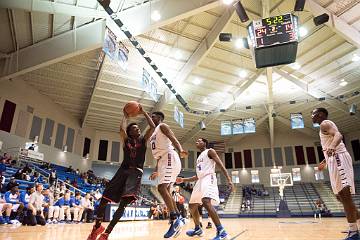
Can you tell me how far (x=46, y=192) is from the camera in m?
9.58

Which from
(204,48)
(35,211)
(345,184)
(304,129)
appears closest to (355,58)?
(204,48)

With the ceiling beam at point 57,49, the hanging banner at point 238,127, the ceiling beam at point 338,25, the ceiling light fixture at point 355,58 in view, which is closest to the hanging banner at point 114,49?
the ceiling beam at point 57,49

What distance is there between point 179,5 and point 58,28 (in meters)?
5.33

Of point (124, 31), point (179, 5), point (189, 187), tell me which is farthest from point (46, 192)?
point (189, 187)

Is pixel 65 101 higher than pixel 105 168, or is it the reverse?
pixel 65 101

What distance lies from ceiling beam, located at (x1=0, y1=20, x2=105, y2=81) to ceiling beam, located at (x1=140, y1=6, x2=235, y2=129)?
480 cm

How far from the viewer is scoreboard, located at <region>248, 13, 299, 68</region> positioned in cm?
807

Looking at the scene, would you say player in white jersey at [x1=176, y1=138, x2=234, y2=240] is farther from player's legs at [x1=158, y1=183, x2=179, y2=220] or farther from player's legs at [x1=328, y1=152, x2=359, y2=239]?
player's legs at [x1=328, y1=152, x2=359, y2=239]

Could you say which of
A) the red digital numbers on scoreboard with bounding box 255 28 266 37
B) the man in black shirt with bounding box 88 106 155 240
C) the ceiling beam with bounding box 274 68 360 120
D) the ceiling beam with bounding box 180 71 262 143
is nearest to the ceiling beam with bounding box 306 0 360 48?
the ceiling beam with bounding box 274 68 360 120

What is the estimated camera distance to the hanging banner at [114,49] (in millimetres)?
9237

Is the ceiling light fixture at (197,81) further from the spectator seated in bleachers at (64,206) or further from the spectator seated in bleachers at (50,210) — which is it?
the spectator seated in bleachers at (50,210)

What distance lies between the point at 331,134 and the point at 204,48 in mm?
10642

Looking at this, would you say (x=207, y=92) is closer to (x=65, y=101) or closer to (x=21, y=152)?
(x=65, y=101)

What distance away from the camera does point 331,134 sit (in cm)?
346
